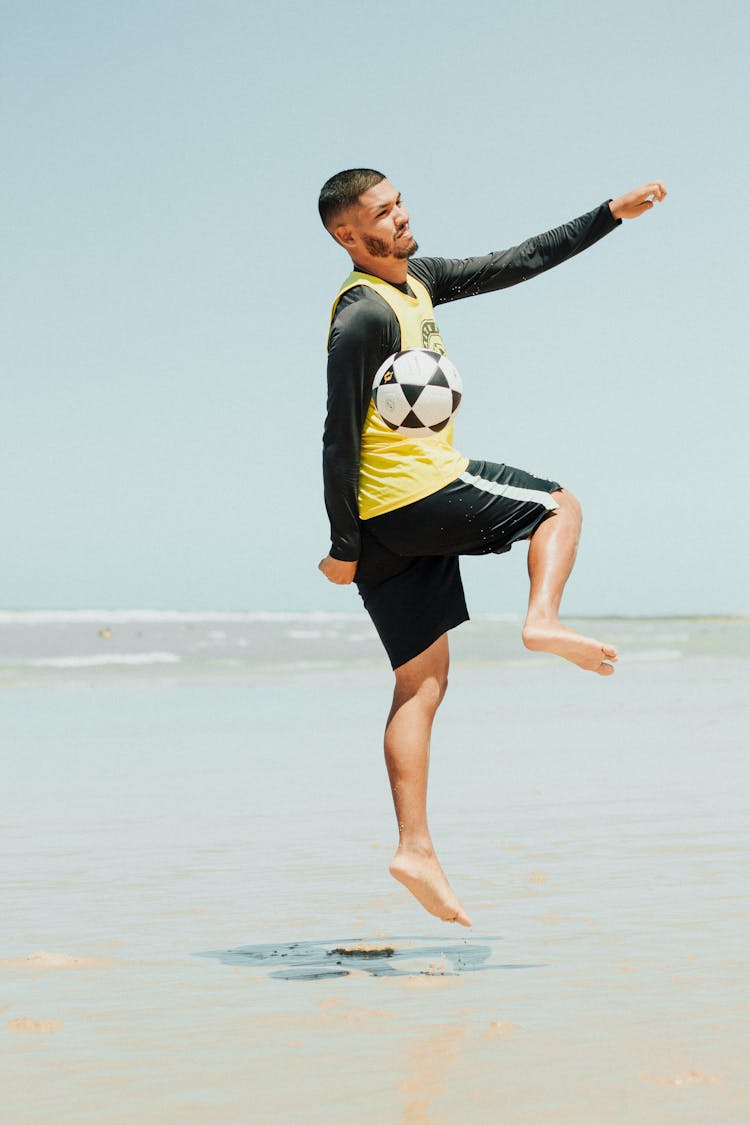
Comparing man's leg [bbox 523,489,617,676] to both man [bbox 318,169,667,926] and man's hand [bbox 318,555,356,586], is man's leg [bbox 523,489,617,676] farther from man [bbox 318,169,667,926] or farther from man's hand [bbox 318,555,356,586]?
man's hand [bbox 318,555,356,586]

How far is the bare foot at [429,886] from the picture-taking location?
3.80 m

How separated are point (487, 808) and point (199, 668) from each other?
12413 millimetres

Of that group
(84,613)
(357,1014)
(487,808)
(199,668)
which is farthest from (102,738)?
(84,613)

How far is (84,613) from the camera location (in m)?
41.9

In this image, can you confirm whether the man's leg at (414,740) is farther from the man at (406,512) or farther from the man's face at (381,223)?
the man's face at (381,223)

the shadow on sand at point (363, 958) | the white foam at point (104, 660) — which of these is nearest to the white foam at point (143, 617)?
the white foam at point (104, 660)

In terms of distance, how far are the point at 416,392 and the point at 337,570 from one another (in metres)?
0.55

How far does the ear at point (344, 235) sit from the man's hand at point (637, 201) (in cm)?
86

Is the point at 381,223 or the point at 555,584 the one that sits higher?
the point at 381,223

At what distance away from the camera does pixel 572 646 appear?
3.57m

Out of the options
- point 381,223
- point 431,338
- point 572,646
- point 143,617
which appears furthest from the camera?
point 143,617

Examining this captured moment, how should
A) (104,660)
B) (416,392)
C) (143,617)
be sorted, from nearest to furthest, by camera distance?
(416,392) → (104,660) → (143,617)

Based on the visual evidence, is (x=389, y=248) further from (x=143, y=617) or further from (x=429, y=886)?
(x=143, y=617)

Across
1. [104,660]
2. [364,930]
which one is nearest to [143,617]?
[104,660]
